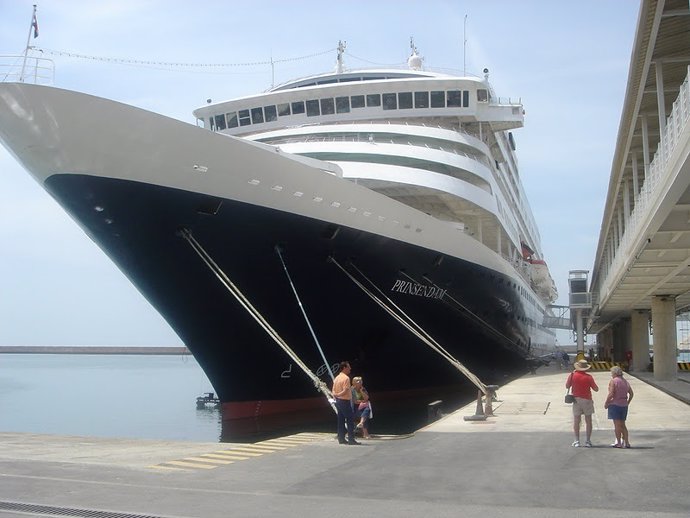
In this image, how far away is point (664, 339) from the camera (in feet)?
86.3

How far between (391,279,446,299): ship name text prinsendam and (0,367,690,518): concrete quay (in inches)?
247

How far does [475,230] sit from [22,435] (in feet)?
49.6

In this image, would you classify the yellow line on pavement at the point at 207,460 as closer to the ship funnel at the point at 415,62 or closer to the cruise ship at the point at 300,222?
the cruise ship at the point at 300,222

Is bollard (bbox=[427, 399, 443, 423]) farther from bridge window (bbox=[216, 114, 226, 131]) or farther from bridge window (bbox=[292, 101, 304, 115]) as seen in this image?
bridge window (bbox=[216, 114, 226, 131])

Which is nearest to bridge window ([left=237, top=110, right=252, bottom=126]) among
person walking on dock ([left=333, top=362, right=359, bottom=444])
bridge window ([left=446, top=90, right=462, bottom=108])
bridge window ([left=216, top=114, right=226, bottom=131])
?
bridge window ([left=216, top=114, right=226, bottom=131])

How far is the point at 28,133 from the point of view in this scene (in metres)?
11.9

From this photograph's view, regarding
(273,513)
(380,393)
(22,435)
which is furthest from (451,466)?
(380,393)

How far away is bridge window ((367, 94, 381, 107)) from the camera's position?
23.0 metres

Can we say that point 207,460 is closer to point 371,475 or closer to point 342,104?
point 371,475

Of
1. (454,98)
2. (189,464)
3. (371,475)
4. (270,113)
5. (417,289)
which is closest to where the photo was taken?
(371,475)

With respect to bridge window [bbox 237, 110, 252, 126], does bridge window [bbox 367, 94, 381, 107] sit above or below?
above

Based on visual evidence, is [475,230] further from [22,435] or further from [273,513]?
[273,513]

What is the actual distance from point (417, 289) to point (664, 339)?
1242 centimetres

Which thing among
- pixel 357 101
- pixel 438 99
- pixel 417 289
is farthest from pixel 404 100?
pixel 417 289
